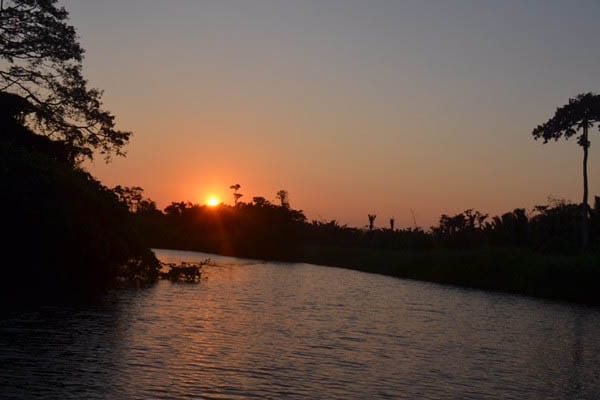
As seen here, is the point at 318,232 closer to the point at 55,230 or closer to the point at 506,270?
the point at 506,270

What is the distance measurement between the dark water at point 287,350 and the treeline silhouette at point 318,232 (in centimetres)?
1597

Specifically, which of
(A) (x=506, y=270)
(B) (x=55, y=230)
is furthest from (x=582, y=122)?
(B) (x=55, y=230)

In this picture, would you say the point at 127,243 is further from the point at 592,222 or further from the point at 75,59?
the point at 592,222

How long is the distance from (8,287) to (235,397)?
75.0ft

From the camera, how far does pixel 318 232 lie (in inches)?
4742

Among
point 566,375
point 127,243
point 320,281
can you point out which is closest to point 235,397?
point 566,375

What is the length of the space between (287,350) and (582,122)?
52158 millimetres

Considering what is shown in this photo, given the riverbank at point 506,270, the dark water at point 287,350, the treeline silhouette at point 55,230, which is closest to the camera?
the dark water at point 287,350

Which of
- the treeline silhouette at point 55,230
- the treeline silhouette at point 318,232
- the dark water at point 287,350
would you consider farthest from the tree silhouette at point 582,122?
the treeline silhouette at point 55,230

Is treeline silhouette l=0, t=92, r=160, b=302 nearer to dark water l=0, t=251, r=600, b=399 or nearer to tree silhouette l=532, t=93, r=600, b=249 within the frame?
dark water l=0, t=251, r=600, b=399

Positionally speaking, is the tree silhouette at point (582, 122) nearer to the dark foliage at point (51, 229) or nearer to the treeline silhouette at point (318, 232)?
the treeline silhouette at point (318, 232)

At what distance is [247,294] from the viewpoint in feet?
148

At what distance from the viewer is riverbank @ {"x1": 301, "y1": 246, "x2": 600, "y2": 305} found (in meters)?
54.1

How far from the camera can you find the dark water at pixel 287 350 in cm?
1912
